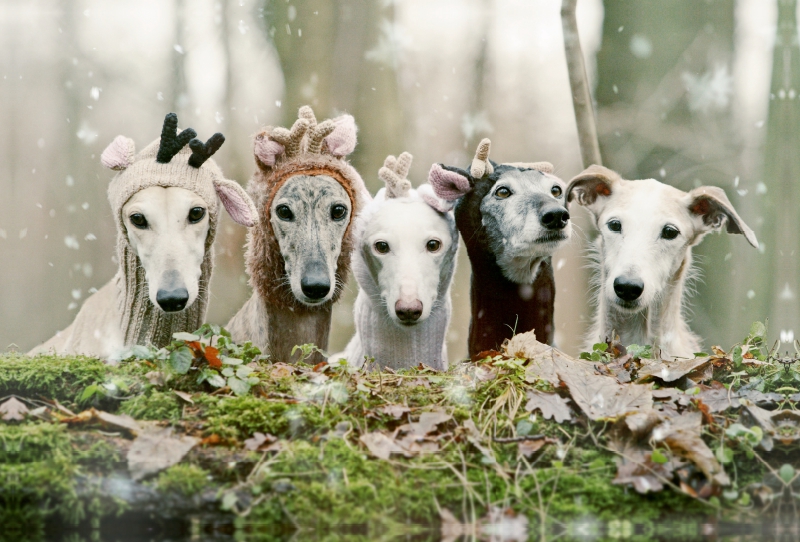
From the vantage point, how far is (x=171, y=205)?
3.70m

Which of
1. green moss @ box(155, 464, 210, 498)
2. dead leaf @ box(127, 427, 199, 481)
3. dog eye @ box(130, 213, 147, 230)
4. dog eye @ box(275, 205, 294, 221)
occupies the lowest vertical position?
green moss @ box(155, 464, 210, 498)

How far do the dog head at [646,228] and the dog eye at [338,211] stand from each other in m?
1.29

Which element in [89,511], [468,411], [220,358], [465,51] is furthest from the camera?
[465,51]

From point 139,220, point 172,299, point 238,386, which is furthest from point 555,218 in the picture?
point 139,220

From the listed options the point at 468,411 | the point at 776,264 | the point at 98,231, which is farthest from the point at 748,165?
the point at 98,231

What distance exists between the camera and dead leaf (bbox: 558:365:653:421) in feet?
9.04

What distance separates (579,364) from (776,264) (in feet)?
12.2

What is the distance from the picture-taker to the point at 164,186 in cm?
376

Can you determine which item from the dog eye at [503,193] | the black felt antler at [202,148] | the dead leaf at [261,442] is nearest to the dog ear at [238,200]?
the black felt antler at [202,148]

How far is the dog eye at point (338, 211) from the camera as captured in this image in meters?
4.05

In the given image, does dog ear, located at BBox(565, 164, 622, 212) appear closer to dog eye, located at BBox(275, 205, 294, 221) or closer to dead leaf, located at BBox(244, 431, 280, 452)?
dog eye, located at BBox(275, 205, 294, 221)

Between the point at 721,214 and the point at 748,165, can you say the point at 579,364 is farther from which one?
the point at 748,165

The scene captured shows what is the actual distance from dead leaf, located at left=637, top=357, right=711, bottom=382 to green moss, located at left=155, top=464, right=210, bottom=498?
74.5 inches

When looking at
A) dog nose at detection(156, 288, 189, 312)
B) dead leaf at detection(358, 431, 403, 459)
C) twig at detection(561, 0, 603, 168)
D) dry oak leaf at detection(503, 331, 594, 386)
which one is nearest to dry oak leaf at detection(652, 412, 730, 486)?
dry oak leaf at detection(503, 331, 594, 386)
